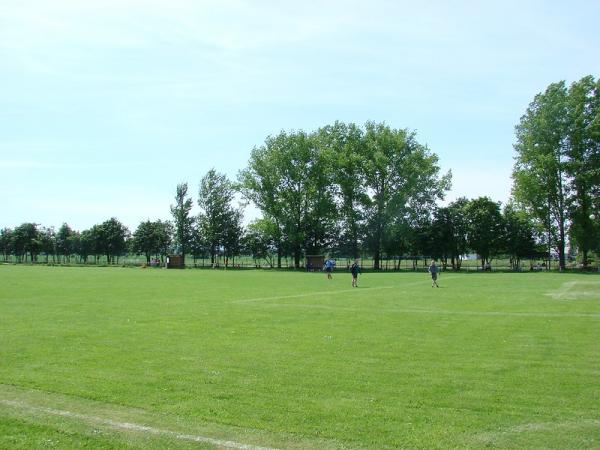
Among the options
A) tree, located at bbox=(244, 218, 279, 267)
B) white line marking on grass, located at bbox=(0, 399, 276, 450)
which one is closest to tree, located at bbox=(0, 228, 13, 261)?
tree, located at bbox=(244, 218, 279, 267)

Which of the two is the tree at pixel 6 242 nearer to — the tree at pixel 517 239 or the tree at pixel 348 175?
the tree at pixel 348 175

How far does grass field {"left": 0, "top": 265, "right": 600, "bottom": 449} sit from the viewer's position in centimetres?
677

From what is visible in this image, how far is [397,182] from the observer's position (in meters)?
80.8

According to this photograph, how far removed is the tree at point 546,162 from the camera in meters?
64.6

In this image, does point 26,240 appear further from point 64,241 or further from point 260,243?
point 260,243

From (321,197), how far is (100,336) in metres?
73.1

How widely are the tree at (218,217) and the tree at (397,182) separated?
30309 mm

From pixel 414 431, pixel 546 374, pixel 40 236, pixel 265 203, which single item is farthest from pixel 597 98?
pixel 40 236

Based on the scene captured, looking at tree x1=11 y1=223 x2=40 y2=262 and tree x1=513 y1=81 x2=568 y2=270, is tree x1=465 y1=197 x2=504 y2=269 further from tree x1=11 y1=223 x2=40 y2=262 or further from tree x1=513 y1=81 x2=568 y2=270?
tree x1=11 y1=223 x2=40 y2=262

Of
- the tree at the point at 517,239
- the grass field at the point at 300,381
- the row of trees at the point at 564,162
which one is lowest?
the grass field at the point at 300,381

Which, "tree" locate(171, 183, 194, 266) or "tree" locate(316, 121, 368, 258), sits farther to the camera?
"tree" locate(171, 183, 194, 266)

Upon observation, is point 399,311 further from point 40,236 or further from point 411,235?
point 40,236

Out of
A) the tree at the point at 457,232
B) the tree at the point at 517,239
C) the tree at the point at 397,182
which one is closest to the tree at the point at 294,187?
the tree at the point at 397,182

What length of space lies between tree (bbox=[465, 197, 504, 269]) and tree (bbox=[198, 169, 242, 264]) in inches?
1715
